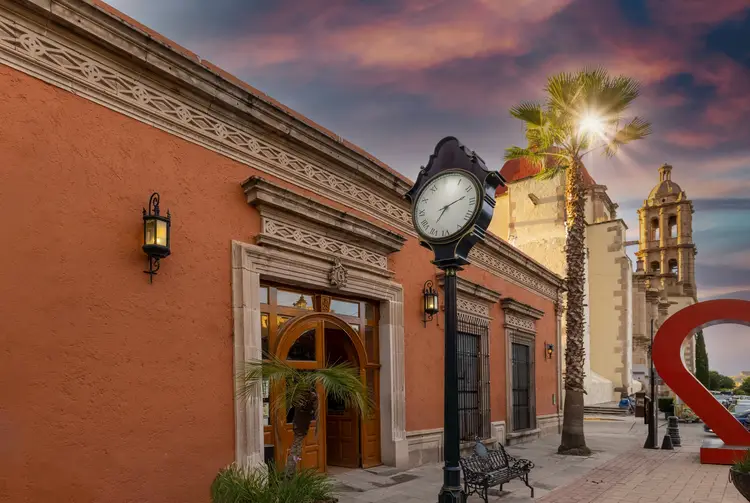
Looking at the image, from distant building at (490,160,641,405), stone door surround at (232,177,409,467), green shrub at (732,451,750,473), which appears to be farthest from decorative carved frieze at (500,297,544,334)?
distant building at (490,160,641,405)

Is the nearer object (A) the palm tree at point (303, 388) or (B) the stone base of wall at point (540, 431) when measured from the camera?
(A) the palm tree at point (303, 388)

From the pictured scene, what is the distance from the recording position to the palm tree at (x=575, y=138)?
12.5 meters

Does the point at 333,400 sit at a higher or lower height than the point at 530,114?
lower

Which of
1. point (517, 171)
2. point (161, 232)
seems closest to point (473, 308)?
point (161, 232)

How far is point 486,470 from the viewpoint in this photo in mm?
7793

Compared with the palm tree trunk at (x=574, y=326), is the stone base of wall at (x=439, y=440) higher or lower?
lower

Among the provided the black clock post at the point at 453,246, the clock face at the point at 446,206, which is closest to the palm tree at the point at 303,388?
the black clock post at the point at 453,246

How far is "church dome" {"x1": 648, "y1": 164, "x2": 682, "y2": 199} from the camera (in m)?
55.6

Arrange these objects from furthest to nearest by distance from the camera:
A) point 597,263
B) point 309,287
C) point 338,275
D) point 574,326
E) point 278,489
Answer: point 597,263, point 574,326, point 338,275, point 309,287, point 278,489

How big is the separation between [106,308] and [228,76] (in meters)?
3.40

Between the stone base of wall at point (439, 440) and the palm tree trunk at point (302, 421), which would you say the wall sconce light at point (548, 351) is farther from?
the palm tree trunk at point (302, 421)

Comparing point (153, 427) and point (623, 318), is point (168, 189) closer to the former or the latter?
point (153, 427)

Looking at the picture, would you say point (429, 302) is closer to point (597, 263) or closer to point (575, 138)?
point (575, 138)

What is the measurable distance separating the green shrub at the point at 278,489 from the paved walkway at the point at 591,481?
103 inches
